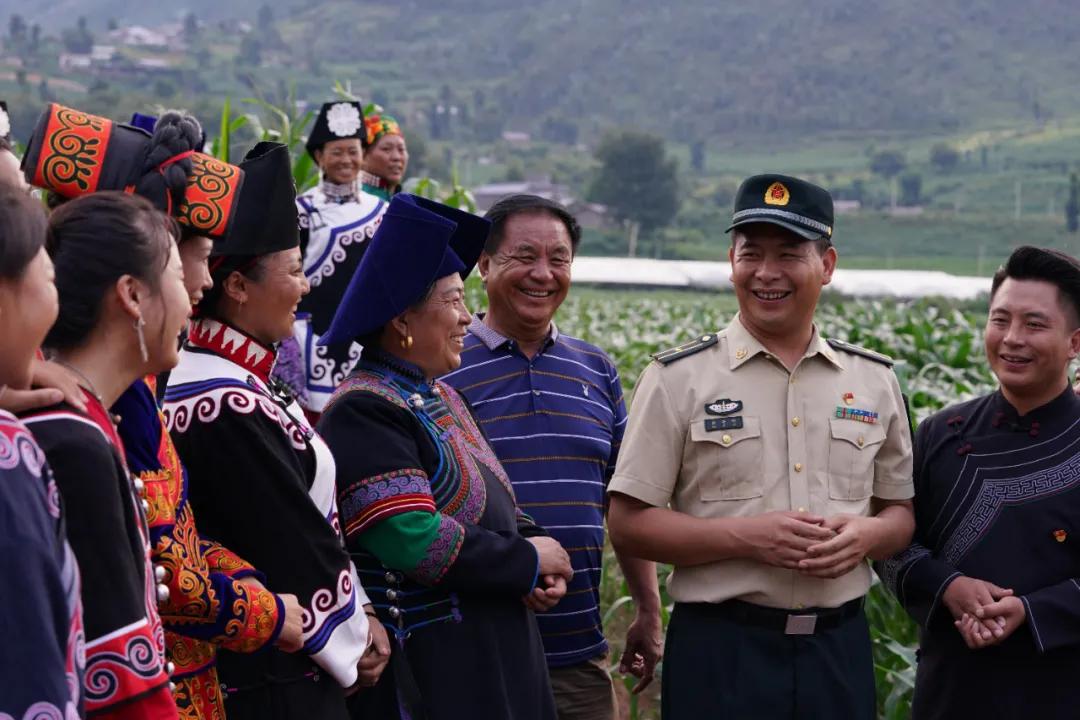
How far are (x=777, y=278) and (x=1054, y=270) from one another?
748mm

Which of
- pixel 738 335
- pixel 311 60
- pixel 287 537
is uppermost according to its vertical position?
pixel 311 60

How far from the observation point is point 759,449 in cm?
329

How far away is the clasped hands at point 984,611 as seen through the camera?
3268mm

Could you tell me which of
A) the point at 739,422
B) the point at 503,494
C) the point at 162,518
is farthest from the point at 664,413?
the point at 162,518

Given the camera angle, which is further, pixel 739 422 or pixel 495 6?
pixel 495 6

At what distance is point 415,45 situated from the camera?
484 feet

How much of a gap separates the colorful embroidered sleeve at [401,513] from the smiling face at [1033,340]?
138 centimetres

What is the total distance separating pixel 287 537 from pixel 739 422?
3.93 feet

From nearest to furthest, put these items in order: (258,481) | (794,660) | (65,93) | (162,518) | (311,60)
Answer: (162,518) < (258,481) < (794,660) < (65,93) < (311,60)

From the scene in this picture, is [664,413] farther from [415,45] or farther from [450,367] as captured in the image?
[415,45]

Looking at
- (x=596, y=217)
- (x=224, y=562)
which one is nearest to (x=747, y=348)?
(x=224, y=562)

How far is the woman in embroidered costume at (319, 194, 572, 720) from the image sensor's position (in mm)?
2967

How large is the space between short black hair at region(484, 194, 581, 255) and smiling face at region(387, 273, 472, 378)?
71 centimetres

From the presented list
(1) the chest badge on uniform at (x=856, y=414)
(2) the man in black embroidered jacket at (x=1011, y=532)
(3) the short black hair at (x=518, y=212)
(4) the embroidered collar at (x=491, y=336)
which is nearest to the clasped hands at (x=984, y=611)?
(2) the man in black embroidered jacket at (x=1011, y=532)
